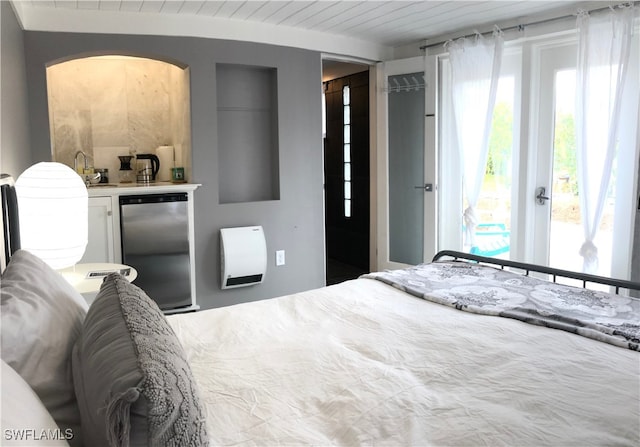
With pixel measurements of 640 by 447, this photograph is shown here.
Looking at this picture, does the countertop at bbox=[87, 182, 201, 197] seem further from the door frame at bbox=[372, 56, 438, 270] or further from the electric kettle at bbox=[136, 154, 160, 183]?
the door frame at bbox=[372, 56, 438, 270]

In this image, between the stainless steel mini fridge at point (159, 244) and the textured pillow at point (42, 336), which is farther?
the stainless steel mini fridge at point (159, 244)

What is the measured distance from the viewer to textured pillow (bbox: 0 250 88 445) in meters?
1.07

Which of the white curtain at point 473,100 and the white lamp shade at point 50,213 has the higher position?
the white curtain at point 473,100

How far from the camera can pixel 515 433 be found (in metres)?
1.17

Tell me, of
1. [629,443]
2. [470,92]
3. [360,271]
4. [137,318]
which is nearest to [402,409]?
[629,443]

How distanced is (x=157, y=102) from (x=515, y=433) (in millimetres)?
4330

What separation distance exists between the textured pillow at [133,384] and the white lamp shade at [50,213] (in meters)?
1.29

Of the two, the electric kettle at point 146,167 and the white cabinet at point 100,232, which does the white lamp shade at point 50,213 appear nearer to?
the white cabinet at point 100,232

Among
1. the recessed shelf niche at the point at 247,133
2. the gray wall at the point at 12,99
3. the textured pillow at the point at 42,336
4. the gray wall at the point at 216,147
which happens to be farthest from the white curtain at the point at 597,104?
the gray wall at the point at 12,99

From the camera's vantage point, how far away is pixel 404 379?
4.78 feet

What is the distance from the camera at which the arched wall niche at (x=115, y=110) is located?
171 inches

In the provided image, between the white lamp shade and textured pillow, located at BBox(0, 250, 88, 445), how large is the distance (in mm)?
989

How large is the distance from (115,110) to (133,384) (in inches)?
165

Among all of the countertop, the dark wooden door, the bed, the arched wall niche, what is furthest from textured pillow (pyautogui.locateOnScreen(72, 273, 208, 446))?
the dark wooden door
